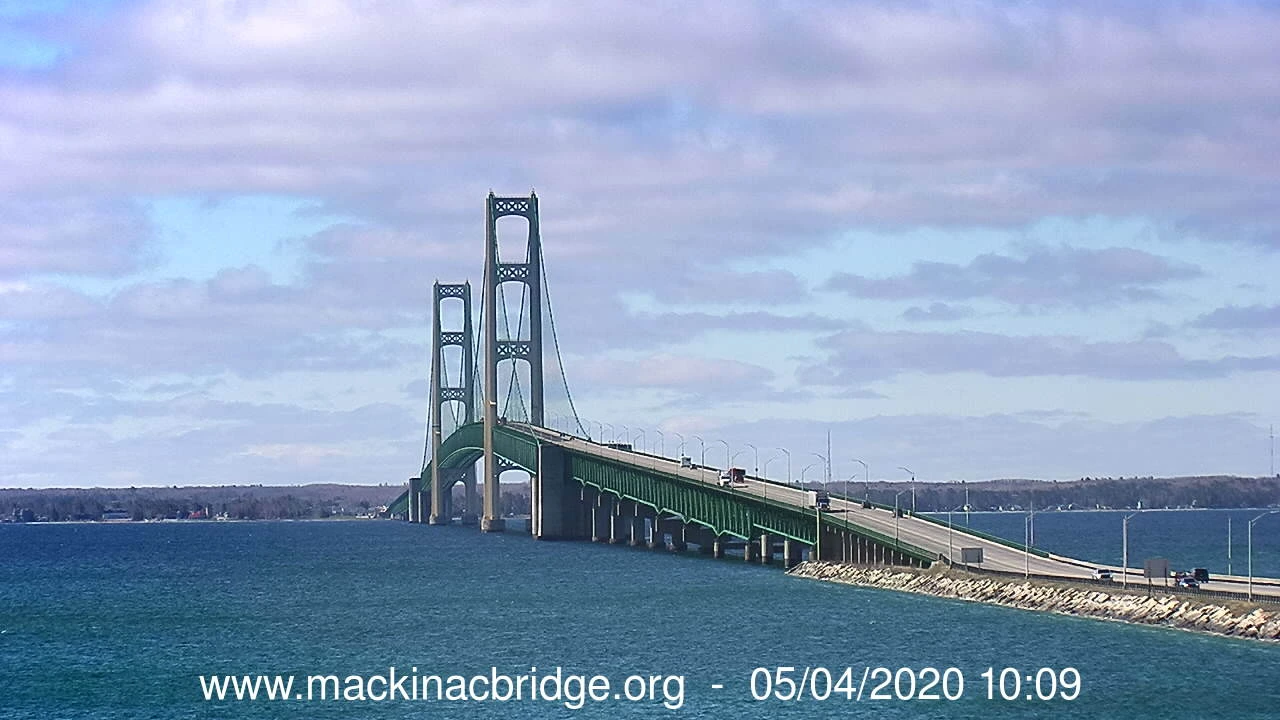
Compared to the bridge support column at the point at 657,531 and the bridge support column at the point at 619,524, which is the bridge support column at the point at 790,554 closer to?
the bridge support column at the point at 657,531

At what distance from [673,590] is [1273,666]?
4885 cm

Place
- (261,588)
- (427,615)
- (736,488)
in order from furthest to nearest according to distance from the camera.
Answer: (736,488) < (261,588) < (427,615)

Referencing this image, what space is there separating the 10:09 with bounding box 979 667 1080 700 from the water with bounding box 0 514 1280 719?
58cm

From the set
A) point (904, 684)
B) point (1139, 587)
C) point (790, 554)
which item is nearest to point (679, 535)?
point (790, 554)

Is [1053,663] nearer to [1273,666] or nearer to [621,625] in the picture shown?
[1273,666]

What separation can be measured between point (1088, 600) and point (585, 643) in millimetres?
22210

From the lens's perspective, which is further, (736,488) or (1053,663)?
(736,488)

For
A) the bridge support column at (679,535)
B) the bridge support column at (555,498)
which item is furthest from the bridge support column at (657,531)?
the bridge support column at (555,498)

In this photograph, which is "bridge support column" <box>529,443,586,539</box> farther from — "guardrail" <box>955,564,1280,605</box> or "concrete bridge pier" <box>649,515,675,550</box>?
"guardrail" <box>955,564,1280,605</box>

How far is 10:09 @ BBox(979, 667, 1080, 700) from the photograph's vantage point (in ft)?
217

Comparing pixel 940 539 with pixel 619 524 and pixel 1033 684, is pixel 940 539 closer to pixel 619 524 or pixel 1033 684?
pixel 1033 684

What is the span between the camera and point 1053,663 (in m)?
73.3

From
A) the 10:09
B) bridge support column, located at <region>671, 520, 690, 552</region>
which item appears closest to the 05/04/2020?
the 10:09

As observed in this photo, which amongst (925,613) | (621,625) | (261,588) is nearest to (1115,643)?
(925,613)
